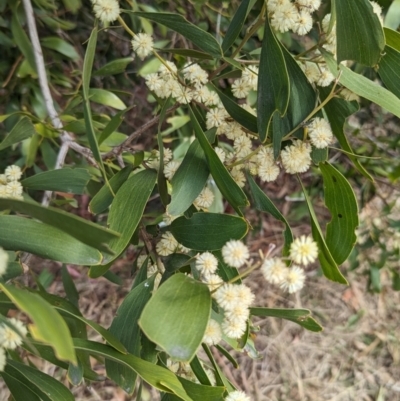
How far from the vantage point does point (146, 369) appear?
57 cm

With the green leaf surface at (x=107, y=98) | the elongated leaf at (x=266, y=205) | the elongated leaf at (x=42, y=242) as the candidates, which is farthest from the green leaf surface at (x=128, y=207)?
the green leaf surface at (x=107, y=98)

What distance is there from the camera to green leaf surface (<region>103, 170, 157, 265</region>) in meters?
0.61

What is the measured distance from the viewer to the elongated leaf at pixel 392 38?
629mm

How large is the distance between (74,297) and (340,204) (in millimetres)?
751

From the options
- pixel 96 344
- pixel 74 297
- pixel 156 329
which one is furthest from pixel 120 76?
pixel 156 329

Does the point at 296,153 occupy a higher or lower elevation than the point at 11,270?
higher

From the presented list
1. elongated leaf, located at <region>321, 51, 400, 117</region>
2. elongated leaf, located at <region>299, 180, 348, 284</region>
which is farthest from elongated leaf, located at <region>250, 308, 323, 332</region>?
elongated leaf, located at <region>321, 51, 400, 117</region>

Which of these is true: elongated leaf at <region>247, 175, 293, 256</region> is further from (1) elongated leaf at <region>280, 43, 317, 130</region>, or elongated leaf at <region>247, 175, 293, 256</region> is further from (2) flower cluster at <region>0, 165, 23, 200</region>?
(2) flower cluster at <region>0, 165, 23, 200</region>

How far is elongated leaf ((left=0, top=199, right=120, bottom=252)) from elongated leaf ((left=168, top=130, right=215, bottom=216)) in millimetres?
212

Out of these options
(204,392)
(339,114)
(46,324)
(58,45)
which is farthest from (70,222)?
(58,45)

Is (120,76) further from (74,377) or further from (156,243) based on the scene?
(74,377)

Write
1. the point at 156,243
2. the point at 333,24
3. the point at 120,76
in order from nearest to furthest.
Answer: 1. the point at 333,24
2. the point at 156,243
3. the point at 120,76

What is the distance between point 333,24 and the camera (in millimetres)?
599

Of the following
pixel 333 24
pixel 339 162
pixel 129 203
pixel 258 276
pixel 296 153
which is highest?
pixel 333 24
